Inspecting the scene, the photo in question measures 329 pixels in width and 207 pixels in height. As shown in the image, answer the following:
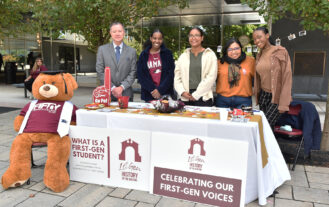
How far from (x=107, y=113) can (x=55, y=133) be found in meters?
0.64

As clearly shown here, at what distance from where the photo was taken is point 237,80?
129 inches

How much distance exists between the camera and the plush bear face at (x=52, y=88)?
3.12 meters

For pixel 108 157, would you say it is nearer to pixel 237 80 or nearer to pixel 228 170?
pixel 228 170

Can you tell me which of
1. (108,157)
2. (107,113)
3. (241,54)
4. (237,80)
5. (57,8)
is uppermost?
(57,8)

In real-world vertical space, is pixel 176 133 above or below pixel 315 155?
above

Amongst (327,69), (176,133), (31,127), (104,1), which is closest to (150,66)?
(176,133)

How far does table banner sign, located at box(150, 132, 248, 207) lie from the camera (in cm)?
253

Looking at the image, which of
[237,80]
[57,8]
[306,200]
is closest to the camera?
[306,200]

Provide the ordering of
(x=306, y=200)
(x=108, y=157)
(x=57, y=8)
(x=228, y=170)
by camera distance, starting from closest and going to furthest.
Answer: (x=228, y=170) → (x=306, y=200) → (x=108, y=157) → (x=57, y=8)

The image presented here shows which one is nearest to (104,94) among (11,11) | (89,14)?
(89,14)

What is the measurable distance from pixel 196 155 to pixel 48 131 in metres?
1.68

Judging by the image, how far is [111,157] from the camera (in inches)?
119

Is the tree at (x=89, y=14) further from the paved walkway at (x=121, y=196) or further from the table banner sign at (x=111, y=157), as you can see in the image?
the paved walkway at (x=121, y=196)

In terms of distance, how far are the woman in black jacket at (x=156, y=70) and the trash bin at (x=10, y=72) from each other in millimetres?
14216
